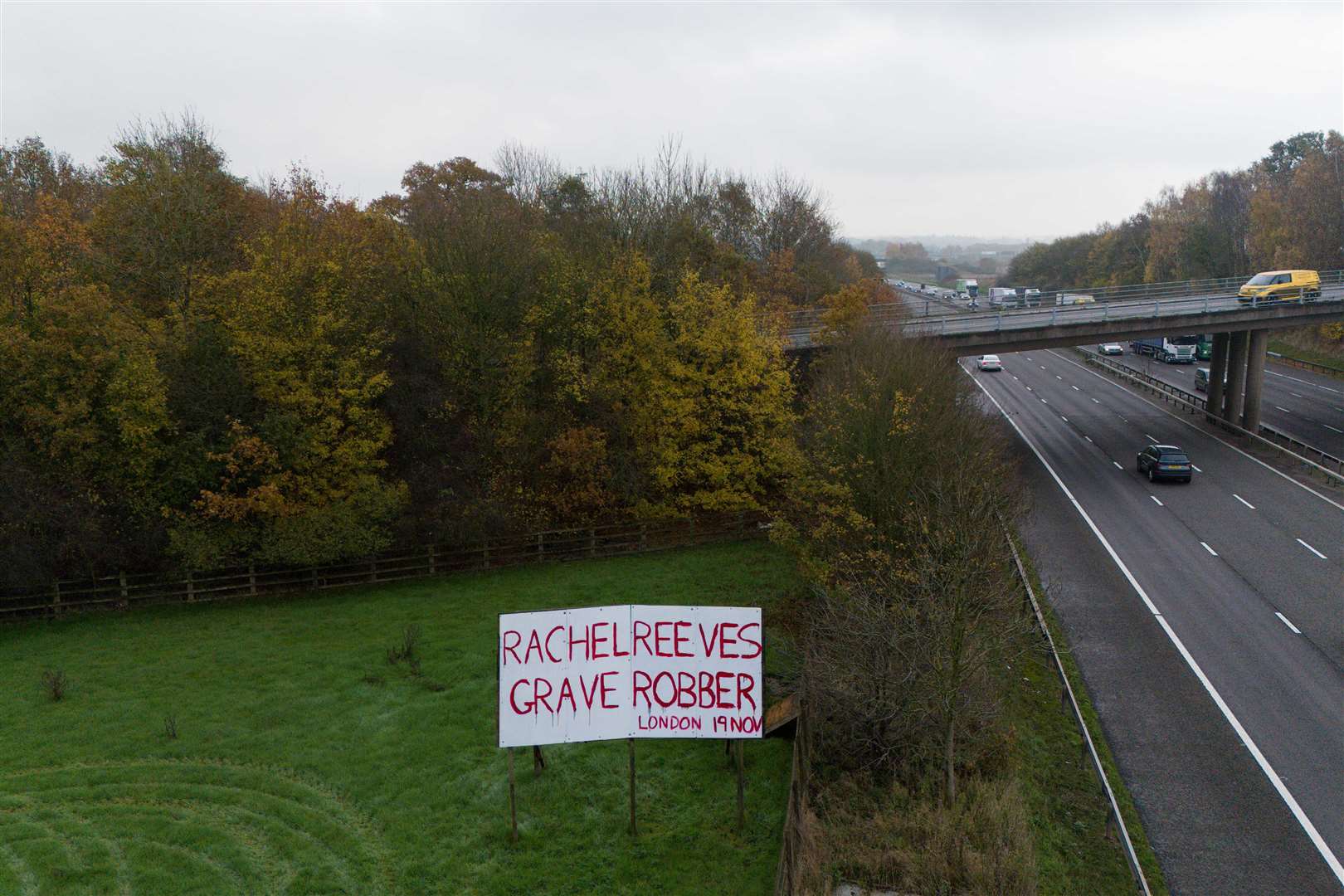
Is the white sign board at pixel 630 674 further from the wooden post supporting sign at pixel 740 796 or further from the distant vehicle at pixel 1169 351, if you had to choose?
the distant vehicle at pixel 1169 351

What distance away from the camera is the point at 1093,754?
18031 mm

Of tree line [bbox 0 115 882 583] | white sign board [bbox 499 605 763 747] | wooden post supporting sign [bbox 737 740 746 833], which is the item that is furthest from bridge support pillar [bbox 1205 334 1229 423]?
white sign board [bbox 499 605 763 747]

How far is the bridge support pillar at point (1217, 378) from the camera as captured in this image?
52.2m

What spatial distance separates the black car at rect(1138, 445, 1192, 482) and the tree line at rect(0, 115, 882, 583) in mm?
18146

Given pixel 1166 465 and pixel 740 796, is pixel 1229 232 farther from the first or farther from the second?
pixel 740 796

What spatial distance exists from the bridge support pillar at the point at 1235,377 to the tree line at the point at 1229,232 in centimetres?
4172

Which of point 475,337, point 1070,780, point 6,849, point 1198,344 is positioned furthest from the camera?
point 1198,344

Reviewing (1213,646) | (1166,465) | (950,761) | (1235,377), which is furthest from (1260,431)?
(950,761)

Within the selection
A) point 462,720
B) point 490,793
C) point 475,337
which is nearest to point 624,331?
point 475,337

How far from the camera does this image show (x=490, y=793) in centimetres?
1677

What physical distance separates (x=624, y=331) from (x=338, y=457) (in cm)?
1196

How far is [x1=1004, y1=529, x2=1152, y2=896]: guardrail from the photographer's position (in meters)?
→ 14.8

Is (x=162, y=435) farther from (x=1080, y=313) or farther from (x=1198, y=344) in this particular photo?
(x=1198, y=344)

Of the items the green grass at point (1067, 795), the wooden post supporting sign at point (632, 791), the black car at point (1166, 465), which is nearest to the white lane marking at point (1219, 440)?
the black car at point (1166, 465)
